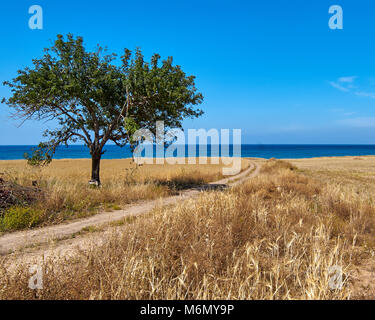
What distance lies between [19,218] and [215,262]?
6.65 metres

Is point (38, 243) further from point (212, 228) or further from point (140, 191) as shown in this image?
point (140, 191)

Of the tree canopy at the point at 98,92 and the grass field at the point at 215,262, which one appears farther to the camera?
the tree canopy at the point at 98,92

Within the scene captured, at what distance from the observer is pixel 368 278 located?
4.16 metres

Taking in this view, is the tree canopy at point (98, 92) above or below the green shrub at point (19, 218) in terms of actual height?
above

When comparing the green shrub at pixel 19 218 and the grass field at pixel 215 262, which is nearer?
the grass field at pixel 215 262

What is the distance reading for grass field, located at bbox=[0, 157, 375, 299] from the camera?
2945 mm

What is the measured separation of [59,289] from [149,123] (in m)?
13.0

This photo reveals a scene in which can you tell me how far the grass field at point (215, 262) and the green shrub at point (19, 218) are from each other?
13.0 ft

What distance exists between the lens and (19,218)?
7.03 m

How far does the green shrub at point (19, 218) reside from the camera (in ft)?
22.4

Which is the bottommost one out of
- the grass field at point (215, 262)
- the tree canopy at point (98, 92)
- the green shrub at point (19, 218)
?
the green shrub at point (19, 218)

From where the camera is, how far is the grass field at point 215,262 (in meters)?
2.95

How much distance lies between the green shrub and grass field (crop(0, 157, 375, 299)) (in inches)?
156
